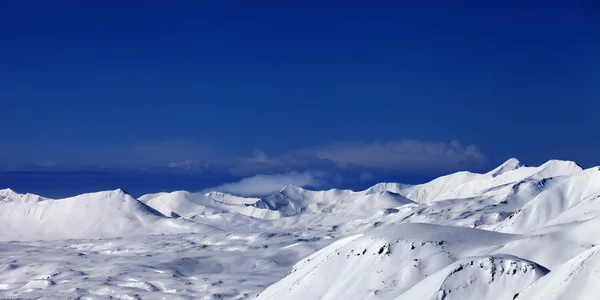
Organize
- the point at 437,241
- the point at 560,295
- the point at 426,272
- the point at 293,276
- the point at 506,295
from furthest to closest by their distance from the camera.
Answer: the point at 293,276 < the point at 437,241 < the point at 426,272 < the point at 506,295 < the point at 560,295

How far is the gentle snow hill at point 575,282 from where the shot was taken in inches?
3240

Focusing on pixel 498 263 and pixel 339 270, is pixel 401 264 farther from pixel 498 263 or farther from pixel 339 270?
pixel 498 263

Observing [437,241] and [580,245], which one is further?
[437,241]

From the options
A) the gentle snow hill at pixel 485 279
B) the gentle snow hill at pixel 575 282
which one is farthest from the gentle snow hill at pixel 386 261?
the gentle snow hill at pixel 575 282

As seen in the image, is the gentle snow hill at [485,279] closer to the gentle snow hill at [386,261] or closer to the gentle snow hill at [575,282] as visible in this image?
the gentle snow hill at [575,282]

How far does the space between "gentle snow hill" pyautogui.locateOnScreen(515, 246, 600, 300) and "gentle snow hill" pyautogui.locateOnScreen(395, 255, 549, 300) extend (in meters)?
14.4

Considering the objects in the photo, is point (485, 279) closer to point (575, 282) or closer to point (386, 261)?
point (575, 282)

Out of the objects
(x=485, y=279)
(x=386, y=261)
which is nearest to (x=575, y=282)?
(x=485, y=279)

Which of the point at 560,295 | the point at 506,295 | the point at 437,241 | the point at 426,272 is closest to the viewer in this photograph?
the point at 560,295

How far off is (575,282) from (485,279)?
25.2 meters

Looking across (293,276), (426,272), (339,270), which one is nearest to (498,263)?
(426,272)

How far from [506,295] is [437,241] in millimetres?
42345

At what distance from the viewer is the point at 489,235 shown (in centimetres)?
15650

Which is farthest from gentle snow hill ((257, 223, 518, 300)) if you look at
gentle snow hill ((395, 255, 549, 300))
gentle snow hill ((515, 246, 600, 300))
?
gentle snow hill ((515, 246, 600, 300))
